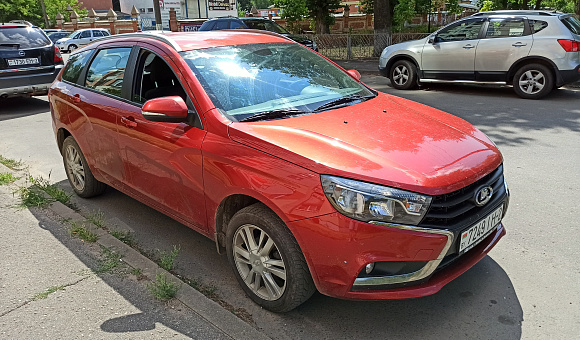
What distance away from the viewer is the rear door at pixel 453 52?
9.97 meters

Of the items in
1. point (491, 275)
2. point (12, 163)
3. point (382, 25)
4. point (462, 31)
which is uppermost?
point (382, 25)

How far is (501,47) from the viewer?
9.48 metres

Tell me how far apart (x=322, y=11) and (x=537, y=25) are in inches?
591

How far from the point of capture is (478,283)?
3.26m

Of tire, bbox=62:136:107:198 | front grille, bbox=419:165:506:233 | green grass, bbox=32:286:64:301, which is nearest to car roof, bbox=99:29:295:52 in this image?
tire, bbox=62:136:107:198

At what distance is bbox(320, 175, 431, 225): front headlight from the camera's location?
2.45 metres

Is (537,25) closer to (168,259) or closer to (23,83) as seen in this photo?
(168,259)

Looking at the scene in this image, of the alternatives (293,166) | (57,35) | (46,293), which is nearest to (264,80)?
(293,166)

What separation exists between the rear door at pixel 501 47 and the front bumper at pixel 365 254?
26.4ft

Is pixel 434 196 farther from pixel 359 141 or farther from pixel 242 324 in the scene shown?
pixel 242 324

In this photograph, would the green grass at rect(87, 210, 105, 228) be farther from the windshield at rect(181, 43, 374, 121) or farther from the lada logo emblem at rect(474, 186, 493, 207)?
the lada logo emblem at rect(474, 186, 493, 207)

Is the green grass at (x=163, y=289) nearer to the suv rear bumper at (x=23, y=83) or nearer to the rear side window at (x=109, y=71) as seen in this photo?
the rear side window at (x=109, y=71)

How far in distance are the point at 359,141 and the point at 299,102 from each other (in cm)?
76

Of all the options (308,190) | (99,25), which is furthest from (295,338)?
(99,25)
